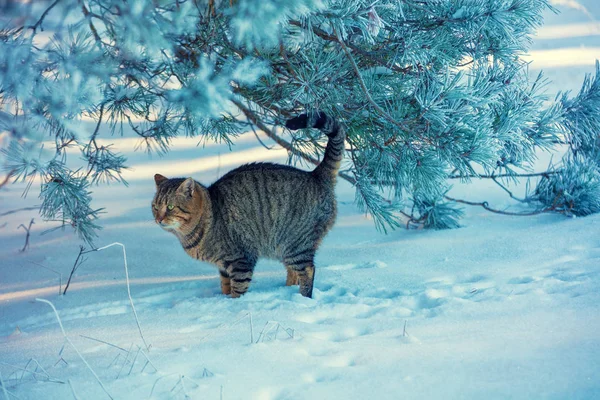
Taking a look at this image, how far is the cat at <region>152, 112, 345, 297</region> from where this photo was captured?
301cm

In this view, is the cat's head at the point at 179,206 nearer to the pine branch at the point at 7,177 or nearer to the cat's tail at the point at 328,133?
the cat's tail at the point at 328,133

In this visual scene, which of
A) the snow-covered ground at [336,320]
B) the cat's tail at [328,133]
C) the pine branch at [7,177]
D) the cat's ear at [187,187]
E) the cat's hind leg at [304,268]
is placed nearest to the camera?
the snow-covered ground at [336,320]

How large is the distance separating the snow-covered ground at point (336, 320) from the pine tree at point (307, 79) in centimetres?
46

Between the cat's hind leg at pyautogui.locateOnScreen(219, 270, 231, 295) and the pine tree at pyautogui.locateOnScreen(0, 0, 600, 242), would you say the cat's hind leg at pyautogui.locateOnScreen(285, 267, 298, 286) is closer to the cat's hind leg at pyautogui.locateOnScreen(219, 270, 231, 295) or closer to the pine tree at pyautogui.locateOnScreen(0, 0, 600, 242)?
the cat's hind leg at pyautogui.locateOnScreen(219, 270, 231, 295)

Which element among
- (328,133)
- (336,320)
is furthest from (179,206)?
(336,320)

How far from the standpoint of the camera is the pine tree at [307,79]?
5.75ft

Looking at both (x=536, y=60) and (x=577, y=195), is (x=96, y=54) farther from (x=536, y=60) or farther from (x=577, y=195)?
(x=536, y=60)

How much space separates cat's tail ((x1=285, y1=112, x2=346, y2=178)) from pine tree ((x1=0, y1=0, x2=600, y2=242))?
6cm

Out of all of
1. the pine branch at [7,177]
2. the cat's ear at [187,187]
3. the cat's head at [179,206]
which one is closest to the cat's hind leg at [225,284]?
the cat's head at [179,206]

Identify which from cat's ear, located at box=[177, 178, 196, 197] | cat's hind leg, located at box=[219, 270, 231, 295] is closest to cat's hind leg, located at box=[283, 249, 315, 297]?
cat's hind leg, located at box=[219, 270, 231, 295]

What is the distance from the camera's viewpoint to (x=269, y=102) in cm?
280

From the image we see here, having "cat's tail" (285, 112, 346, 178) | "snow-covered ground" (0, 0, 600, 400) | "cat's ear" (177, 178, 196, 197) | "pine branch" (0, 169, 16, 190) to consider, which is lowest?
"snow-covered ground" (0, 0, 600, 400)

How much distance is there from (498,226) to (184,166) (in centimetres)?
306

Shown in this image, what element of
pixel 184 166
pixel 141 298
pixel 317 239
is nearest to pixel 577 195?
pixel 317 239
